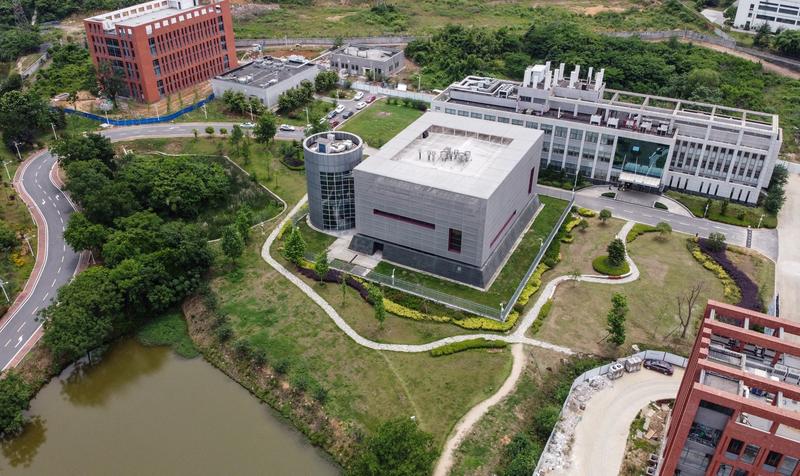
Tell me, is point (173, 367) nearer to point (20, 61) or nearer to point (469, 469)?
point (469, 469)

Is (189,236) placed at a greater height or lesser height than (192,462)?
greater

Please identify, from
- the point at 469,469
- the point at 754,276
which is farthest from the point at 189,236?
the point at 754,276

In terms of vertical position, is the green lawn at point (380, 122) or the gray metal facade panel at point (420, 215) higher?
the gray metal facade panel at point (420, 215)

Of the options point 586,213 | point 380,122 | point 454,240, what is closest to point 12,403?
point 454,240

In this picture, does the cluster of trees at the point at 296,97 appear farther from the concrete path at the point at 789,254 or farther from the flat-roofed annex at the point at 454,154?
the concrete path at the point at 789,254

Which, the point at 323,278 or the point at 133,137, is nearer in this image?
the point at 323,278

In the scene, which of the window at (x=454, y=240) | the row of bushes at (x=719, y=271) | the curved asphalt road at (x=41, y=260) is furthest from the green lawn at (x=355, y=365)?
the row of bushes at (x=719, y=271)
